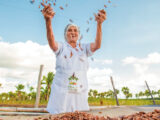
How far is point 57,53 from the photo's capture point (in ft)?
7.59

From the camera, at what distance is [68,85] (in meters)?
2.15

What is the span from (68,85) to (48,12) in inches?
39.4

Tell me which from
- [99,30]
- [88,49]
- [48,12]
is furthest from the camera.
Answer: [88,49]

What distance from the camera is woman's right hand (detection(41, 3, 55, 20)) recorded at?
5.70 feet

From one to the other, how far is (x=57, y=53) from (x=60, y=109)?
0.81 meters

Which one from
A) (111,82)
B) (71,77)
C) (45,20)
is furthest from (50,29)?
(111,82)

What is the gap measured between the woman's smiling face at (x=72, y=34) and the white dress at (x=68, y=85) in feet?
0.77

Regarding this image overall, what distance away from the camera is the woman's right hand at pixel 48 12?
174cm

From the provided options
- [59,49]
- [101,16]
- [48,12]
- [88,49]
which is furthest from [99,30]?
[48,12]

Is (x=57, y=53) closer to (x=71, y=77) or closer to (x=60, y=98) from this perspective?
(x=71, y=77)

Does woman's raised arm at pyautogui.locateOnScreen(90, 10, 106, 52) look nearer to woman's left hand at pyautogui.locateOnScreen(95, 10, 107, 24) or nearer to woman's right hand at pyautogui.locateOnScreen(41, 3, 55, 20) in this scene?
woman's left hand at pyautogui.locateOnScreen(95, 10, 107, 24)

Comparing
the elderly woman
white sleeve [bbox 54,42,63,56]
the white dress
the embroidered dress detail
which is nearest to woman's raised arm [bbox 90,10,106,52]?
the elderly woman

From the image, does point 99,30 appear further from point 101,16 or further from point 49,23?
point 49,23

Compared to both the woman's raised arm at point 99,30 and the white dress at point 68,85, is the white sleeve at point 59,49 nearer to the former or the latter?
the white dress at point 68,85
